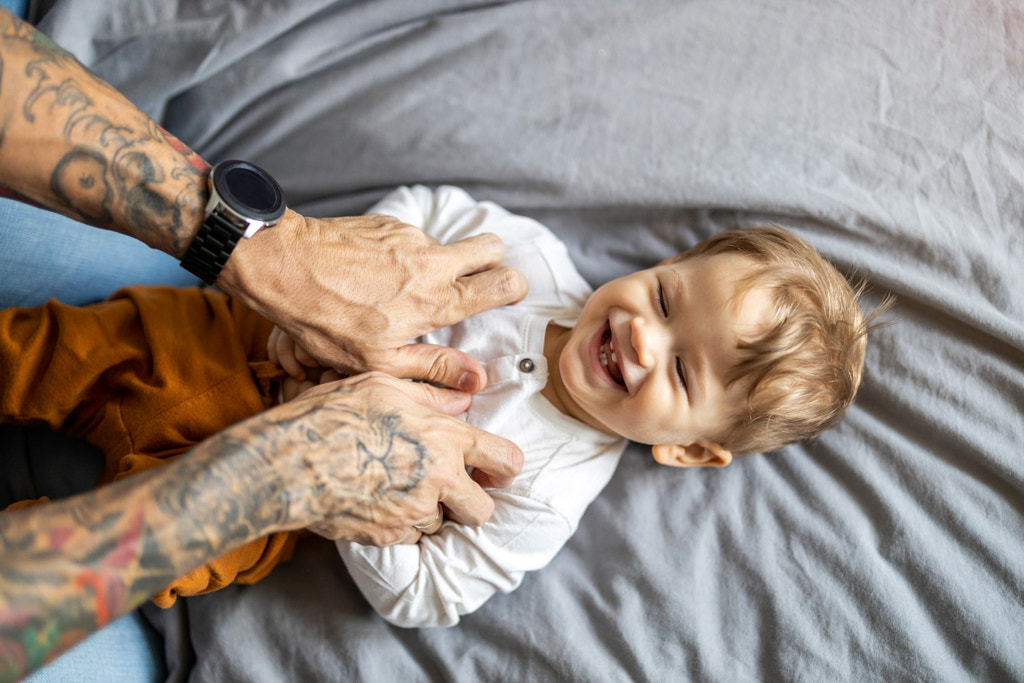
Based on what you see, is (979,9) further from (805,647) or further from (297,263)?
(297,263)

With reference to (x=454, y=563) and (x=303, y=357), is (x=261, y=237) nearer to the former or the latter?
(x=303, y=357)

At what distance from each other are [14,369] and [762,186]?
1600 millimetres

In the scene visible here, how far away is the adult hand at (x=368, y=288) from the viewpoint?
1.20 m

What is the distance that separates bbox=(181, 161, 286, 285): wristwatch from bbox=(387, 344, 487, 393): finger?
0.36 metres

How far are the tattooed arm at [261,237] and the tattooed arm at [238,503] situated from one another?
139mm

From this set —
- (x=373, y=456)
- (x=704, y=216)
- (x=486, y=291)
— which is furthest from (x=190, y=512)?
(x=704, y=216)

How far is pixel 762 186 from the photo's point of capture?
1.45m

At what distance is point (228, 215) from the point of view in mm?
1126

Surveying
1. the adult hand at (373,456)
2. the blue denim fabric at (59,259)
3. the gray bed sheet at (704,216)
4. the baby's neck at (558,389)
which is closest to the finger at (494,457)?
the adult hand at (373,456)

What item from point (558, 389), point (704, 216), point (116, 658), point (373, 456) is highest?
point (704, 216)

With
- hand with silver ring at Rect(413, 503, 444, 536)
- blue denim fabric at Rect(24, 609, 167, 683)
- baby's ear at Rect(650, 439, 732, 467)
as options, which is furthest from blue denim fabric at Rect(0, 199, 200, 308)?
baby's ear at Rect(650, 439, 732, 467)

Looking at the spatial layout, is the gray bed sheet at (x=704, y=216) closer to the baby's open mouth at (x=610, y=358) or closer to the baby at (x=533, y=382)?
the baby at (x=533, y=382)

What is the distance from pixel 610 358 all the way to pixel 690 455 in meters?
0.30

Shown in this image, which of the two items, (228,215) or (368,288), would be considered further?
(368,288)
